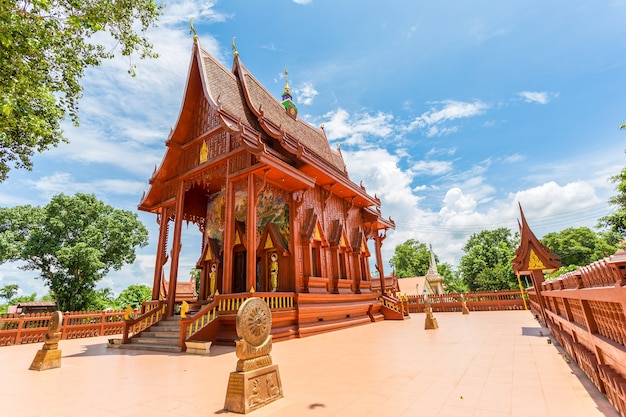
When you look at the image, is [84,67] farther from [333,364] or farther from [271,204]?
[333,364]

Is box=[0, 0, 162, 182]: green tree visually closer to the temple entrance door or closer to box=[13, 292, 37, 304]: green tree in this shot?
the temple entrance door

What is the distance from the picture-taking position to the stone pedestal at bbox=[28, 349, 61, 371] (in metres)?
5.22

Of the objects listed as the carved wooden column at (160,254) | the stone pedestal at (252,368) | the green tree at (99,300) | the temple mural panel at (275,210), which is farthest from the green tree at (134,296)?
the stone pedestal at (252,368)

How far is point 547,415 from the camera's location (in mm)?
2492

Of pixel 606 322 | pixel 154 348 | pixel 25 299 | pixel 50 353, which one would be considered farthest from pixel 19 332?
pixel 25 299

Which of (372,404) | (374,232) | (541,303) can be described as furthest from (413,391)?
(374,232)

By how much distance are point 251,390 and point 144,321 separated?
7.70 meters

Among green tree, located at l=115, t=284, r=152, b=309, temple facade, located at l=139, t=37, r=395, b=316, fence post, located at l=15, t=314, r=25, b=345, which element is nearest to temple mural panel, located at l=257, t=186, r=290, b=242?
temple facade, located at l=139, t=37, r=395, b=316

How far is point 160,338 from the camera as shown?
7.95 meters

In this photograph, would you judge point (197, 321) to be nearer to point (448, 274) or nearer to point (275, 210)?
point (275, 210)

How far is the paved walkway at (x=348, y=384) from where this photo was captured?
2809 millimetres

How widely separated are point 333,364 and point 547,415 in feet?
9.70

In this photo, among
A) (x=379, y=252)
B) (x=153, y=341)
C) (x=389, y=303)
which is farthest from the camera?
(x=379, y=252)

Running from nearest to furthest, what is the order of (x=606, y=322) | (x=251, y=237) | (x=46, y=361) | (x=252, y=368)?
(x=606, y=322), (x=252, y=368), (x=46, y=361), (x=251, y=237)
